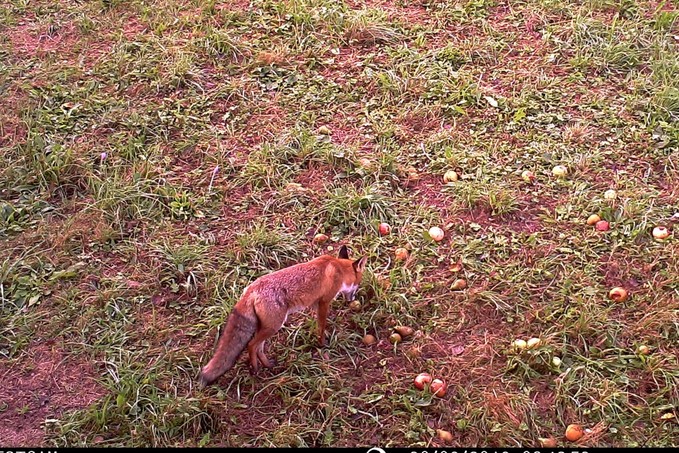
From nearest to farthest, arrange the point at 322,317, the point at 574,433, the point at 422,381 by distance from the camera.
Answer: the point at 574,433
the point at 422,381
the point at 322,317

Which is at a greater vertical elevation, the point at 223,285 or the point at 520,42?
the point at 520,42

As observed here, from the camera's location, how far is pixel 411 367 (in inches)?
135

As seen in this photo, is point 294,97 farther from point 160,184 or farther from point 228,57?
point 160,184

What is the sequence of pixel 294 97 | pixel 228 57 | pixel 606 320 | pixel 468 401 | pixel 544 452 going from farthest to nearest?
pixel 228 57, pixel 294 97, pixel 606 320, pixel 468 401, pixel 544 452

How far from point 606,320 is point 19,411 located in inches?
112

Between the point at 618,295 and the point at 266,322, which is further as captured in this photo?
the point at 618,295

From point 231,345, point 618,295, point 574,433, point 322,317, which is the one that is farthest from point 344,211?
point 574,433

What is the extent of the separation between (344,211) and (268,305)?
115 cm

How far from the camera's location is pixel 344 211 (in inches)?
165

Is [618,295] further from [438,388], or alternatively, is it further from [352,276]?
[352,276]

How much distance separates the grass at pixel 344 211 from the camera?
3.27m

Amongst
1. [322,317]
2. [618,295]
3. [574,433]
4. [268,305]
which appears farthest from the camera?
[618,295]

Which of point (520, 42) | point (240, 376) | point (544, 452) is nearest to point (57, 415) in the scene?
point (240, 376)

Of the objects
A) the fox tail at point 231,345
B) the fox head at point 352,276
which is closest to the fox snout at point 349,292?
the fox head at point 352,276
